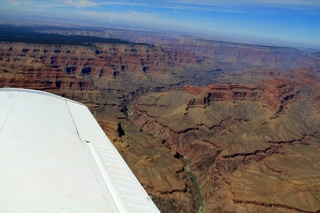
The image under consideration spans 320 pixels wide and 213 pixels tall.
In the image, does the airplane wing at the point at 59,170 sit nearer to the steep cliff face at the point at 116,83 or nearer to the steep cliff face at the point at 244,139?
the steep cliff face at the point at 116,83

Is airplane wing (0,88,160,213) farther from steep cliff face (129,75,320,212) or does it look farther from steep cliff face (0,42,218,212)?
steep cliff face (129,75,320,212)

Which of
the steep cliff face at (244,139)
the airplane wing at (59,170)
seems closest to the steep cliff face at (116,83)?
the steep cliff face at (244,139)

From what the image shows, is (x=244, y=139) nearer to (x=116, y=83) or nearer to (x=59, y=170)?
(x=59, y=170)

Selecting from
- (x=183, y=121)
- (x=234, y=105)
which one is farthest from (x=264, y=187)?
(x=234, y=105)

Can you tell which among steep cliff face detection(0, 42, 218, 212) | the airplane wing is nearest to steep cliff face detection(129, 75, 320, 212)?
steep cliff face detection(0, 42, 218, 212)

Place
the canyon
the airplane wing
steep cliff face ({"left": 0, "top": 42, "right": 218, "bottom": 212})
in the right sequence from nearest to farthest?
the airplane wing, the canyon, steep cliff face ({"left": 0, "top": 42, "right": 218, "bottom": 212})

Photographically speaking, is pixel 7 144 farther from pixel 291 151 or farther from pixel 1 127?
pixel 291 151
